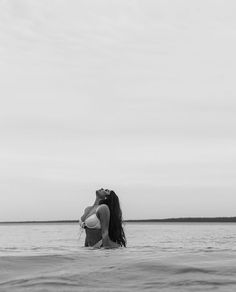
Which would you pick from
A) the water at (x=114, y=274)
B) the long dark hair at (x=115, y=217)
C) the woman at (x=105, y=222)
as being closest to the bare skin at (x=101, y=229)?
the woman at (x=105, y=222)

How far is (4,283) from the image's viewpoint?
5820mm

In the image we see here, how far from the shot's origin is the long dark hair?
12.4 metres

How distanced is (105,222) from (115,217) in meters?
0.31

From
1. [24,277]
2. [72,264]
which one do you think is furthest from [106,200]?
[24,277]

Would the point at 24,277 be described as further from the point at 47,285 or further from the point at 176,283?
the point at 176,283

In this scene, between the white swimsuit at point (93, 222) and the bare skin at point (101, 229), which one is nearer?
the bare skin at point (101, 229)

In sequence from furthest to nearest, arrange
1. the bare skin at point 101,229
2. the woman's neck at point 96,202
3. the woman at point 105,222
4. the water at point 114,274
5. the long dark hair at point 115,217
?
the woman's neck at point 96,202, the long dark hair at point 115,217, the woman at point 105,222, the bare skin at point 101,229, the water at point 114,274

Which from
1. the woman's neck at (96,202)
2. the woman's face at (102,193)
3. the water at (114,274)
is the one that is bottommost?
the water at (114,274)

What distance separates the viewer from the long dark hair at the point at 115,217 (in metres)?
12.4

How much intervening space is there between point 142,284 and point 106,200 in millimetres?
6814

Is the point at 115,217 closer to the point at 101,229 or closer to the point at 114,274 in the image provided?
the point at 101,229

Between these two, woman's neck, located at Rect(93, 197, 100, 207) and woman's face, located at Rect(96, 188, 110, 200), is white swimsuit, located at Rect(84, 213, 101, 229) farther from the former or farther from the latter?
woman's face, located at Rect(96, 188, 110, 200)

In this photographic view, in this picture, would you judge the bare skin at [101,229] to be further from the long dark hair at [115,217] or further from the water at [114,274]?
the water at [114,274]

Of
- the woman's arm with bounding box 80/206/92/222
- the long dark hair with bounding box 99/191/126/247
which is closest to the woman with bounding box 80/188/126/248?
the long dark hair with bounding box 99/191/126/247
